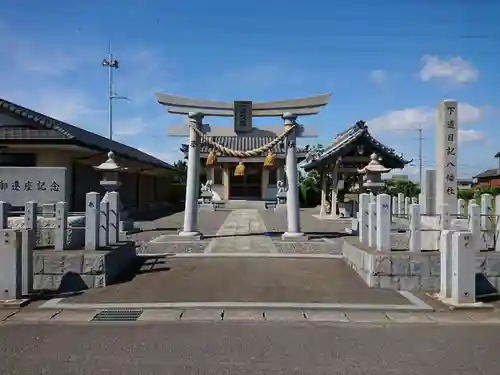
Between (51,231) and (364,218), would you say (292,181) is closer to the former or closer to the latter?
(364,218)

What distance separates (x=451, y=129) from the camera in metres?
10.9

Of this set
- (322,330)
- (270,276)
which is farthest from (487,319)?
(270,276)

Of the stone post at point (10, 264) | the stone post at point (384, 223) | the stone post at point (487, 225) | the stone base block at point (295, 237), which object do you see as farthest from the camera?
the stone base block at point (295, 237)

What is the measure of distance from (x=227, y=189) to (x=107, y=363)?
3307cm

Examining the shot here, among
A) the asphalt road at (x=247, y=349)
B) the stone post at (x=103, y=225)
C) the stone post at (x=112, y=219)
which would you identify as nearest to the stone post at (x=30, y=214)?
the stone post at (x=103, y=225)

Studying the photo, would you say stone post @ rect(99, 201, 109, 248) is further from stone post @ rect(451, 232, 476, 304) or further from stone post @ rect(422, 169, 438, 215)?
stone post @ rect(422, 169, 438, 215)

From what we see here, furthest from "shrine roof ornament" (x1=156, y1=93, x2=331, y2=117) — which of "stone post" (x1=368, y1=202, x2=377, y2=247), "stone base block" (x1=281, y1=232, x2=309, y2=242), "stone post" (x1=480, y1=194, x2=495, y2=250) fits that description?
"stone post" (x1=480, y1=194, x2=495, y2=250)

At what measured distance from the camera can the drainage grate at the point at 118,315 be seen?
674 centimetres

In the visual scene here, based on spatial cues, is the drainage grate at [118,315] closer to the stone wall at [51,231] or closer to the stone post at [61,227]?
the stone post at [61,227]

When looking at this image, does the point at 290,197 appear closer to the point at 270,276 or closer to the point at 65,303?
the point at 270,276

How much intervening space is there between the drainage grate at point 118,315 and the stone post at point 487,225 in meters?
6.82

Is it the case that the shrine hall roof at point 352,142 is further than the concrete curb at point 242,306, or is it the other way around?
the shrine hall roof at point 352,142

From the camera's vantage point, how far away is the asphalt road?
484 cm

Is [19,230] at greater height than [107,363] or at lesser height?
greater
